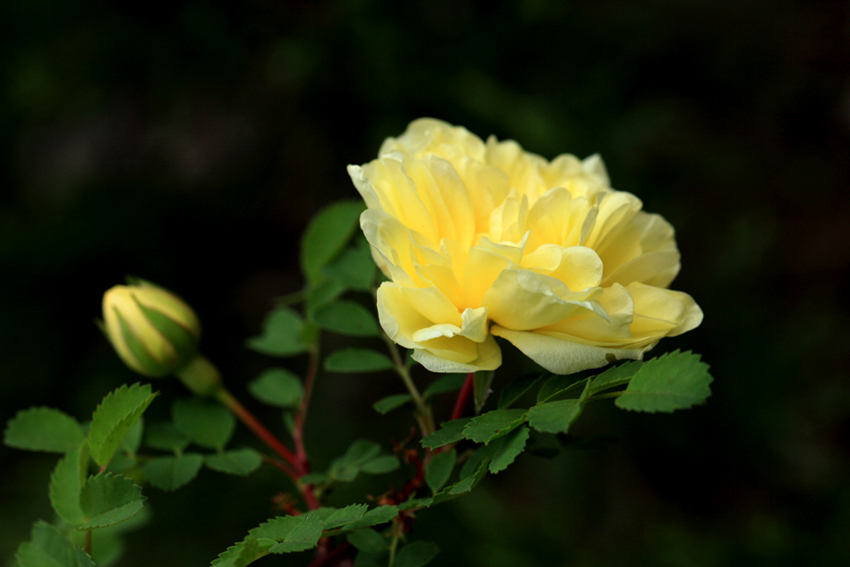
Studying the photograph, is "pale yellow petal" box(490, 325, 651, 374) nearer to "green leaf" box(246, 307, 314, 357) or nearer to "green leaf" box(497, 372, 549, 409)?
"green leaf" box(497, 372, 549, 409)

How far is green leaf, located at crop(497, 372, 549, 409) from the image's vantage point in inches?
15.7

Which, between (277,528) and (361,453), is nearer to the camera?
(277,528)

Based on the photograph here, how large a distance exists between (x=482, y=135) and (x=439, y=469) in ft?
4.26

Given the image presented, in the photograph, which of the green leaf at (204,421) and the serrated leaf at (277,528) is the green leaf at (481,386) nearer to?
the serrated leaf at (277,528)

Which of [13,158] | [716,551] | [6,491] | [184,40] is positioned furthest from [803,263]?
[13,158]

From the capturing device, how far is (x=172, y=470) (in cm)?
48

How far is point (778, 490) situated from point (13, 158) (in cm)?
229

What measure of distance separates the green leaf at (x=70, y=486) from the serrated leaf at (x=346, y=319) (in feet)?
0.65

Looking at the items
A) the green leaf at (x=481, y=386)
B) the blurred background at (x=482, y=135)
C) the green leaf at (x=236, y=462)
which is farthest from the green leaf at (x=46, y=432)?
the blurred background at (x=482, y=135)

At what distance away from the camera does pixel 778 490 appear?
1490 millimetres

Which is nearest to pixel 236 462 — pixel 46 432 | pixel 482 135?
pixel 46 432

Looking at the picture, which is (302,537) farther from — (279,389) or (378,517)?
(279,389)

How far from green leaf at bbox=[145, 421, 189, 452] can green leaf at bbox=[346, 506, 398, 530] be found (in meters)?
0.22

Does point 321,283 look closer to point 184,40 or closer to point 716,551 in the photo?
point 716,551
